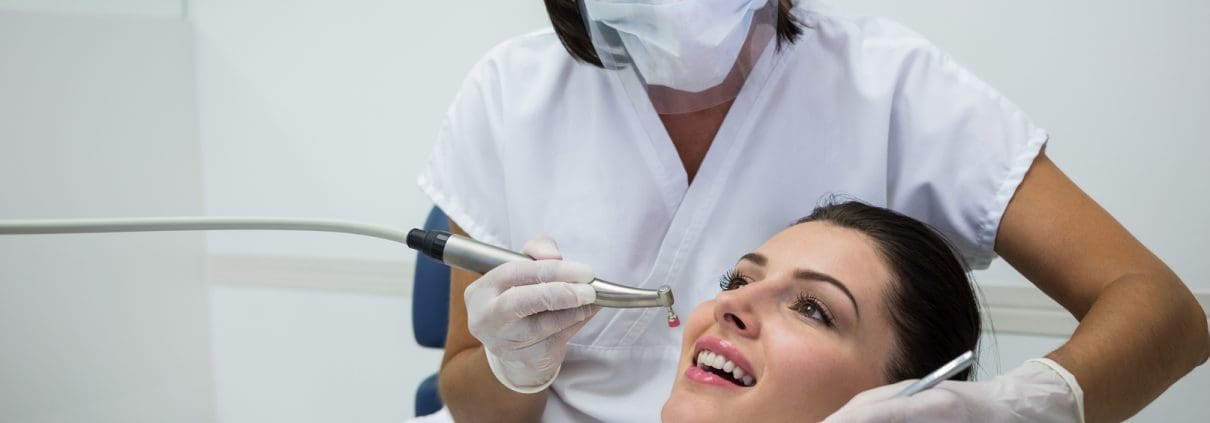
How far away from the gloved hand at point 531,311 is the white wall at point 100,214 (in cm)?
118

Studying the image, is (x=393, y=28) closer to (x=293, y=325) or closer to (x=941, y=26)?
(x=293, y=325)

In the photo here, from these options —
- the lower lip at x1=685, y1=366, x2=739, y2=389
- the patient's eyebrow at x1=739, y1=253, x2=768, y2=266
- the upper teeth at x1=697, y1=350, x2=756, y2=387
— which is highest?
the patient's eyebrow at x1=739, y1=253, x2=768, y2=266

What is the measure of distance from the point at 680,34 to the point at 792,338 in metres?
0.40

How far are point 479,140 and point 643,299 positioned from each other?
20.9 inches

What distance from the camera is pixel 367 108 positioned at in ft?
8.12

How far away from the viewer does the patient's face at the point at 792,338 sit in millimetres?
1103

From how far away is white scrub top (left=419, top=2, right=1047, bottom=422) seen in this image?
4.46 feet

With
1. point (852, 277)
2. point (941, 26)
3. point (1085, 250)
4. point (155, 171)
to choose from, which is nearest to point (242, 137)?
point (155, 171)

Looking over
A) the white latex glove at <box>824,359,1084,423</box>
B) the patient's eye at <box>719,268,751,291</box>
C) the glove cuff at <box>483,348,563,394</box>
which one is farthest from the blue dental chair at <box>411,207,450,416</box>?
the white latex glove at <box>824,359,1084,423</box>

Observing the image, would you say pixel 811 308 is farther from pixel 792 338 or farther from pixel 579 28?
pixel 579 28

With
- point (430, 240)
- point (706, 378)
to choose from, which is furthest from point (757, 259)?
point (430, 240)

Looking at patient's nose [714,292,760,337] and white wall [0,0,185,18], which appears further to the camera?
white wall [0,0,185,18]

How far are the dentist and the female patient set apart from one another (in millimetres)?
145

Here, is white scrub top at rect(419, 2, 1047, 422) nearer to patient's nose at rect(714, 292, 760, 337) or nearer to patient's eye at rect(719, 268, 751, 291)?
patient's eye at rect(719, 268, 751, 291)
